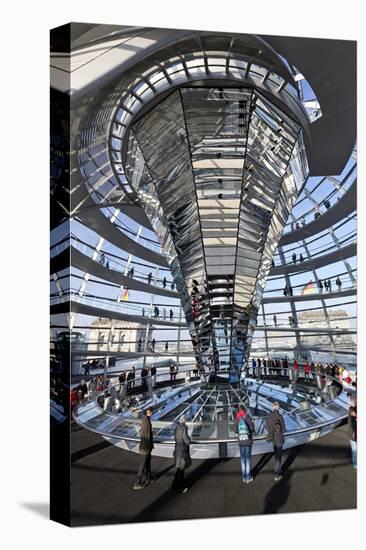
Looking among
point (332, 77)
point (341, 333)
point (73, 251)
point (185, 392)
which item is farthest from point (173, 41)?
point (185, 392)

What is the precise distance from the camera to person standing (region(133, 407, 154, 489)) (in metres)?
7.75

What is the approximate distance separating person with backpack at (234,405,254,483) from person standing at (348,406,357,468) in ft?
5.62

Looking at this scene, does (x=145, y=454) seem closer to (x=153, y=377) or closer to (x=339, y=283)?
(x=339, y=283)

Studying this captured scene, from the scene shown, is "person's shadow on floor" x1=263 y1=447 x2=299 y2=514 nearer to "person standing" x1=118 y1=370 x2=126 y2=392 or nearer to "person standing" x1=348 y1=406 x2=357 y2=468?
"person standing" x1=348 y1=406 x2=357 y2=468

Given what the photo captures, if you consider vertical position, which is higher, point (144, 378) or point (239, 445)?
point (144, 378)

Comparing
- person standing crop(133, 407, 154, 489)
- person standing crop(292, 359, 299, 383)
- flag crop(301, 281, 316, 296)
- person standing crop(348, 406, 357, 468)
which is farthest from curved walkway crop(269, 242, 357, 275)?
person standing crop(133, 407, 154, 489)

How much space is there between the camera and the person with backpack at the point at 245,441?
8.33 meters

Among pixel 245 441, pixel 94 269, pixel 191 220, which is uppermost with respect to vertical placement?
pixel 191 220

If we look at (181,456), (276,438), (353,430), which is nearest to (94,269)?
(181,456)

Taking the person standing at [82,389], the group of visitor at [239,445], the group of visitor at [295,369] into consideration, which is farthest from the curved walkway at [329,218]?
the person standing at [82,389]

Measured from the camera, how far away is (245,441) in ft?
27.7

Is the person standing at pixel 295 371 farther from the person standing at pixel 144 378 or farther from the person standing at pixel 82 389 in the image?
the person standing at pixel 82 389

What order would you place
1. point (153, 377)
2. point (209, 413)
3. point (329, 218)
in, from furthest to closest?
Answer: point (153, 377)
point (209, 413)
point (329, 218)

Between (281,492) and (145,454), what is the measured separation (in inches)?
86.9
